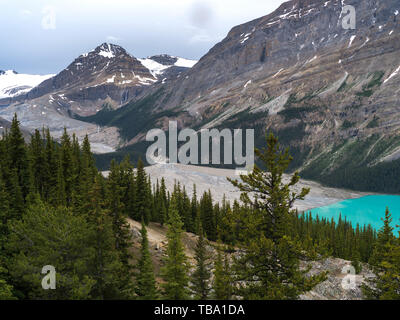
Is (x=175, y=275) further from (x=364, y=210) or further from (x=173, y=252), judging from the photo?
(x=364, y=210)

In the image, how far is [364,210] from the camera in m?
166

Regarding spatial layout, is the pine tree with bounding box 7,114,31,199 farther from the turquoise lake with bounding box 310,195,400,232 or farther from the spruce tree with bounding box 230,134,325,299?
the turquoise lake with bounding box 310,195,400,232

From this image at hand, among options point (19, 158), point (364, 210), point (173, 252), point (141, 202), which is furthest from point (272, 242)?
point (364, 210)

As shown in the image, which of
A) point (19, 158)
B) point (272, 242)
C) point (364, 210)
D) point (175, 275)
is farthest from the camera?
point (364, 210)

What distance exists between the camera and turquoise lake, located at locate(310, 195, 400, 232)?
144750mm

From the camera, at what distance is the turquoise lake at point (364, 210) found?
144750 mm

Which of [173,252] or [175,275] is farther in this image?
[173,252]

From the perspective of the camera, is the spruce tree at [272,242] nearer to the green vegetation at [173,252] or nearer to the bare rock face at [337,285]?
the green vegetation at [173,252]

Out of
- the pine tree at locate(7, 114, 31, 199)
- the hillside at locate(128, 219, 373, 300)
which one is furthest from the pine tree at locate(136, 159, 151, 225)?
the pine tree at locate(7, 114, 31, 199)

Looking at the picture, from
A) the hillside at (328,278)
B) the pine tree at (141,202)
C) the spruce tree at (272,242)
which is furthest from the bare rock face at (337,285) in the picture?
the pine tree at (141,202)
